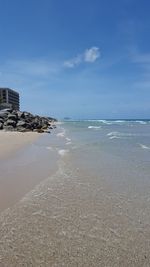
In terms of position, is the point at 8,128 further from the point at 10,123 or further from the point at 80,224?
the point at 80,224

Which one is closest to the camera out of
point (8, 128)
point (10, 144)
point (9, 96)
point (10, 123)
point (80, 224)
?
point (80, 224)

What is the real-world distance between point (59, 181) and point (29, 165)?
2915mm

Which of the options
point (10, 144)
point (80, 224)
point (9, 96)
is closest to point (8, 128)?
point (10, 144)

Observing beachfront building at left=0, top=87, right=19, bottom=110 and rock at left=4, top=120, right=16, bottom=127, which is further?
beachfront building at left=0, top=87, right=19, bottom=110

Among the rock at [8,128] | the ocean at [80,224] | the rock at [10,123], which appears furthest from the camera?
the rock at [10,123]

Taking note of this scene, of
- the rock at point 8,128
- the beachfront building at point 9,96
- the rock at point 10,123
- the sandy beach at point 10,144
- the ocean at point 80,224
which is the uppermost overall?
the beachfront building at point 9,96

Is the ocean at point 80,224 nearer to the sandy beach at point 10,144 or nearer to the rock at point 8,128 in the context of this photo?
the sandy beach at point 10,144

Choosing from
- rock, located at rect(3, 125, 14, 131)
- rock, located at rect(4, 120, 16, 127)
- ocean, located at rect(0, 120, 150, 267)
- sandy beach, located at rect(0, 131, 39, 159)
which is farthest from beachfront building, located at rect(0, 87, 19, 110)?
ocean, located at rect(0, 120, 150, 267)

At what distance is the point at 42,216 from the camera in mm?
5402

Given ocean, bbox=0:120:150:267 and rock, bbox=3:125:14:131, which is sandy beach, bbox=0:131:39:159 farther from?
rock, bbox=3:125:14:131

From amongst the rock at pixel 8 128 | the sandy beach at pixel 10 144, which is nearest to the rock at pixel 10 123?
the rock at pixel 8 128

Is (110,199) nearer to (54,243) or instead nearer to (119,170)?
(54,243)

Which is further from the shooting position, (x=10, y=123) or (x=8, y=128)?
(x=10, y=123)

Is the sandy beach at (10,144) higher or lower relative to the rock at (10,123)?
lower
